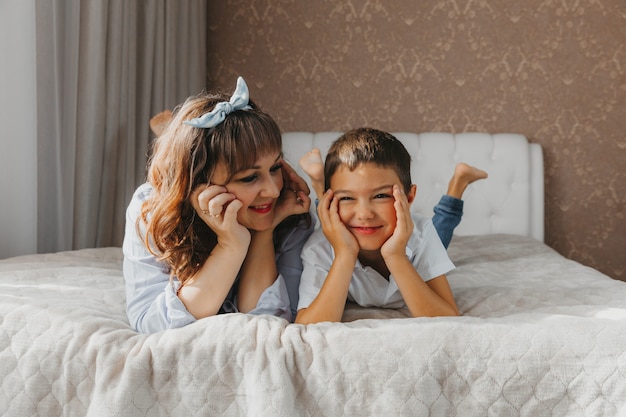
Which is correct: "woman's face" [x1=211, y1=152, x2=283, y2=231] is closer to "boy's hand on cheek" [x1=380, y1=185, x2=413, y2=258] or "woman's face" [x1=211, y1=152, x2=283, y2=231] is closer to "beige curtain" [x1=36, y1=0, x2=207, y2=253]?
"boy's hand on cheek" [x1=380, y1=185, x2=413, y2=258]

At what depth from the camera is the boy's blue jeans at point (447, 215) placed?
2500 millimetres

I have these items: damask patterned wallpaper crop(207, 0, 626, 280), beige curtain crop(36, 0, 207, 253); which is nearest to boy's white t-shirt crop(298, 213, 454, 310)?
beige curtain crop(36, 0, 207, 253)

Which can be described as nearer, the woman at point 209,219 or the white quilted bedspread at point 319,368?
the white quilted bedspread at point 319,368

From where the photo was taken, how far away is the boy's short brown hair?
1679 mm

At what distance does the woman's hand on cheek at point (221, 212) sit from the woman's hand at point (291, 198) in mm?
151

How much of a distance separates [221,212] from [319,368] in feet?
1.50

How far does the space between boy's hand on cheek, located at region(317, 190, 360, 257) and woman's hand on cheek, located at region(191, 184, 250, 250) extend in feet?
0.67

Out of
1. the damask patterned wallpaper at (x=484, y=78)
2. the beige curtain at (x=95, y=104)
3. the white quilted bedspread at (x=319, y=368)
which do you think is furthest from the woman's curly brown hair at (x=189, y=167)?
the damask patterned wallpaper at (x=484, y=78)

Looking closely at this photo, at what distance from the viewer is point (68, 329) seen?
1.38 metres

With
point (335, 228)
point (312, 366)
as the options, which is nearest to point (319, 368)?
point (312, 366)

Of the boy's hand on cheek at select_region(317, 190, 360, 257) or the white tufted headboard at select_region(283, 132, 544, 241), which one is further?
the white tufted headboard at select_region(283, 132, 544, 241)

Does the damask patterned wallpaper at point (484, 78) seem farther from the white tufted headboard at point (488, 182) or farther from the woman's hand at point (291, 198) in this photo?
the woman's hand at point (291, 198)

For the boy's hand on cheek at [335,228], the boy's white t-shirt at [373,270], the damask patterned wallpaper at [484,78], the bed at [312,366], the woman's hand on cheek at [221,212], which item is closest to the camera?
the bed at [312,366]

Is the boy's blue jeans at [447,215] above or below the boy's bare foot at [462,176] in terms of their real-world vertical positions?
below
